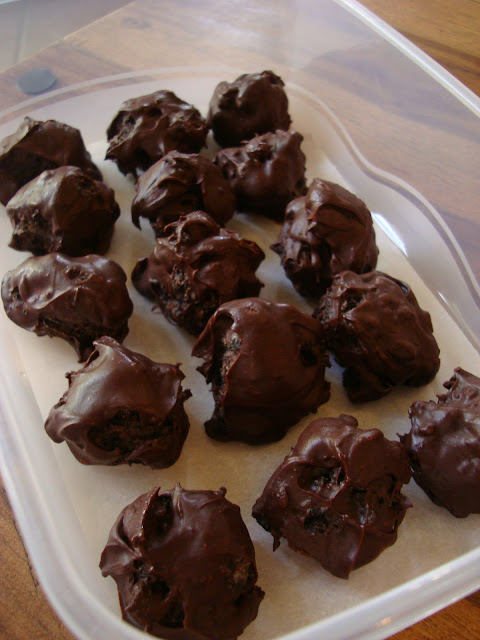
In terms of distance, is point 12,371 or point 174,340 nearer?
point 12,371

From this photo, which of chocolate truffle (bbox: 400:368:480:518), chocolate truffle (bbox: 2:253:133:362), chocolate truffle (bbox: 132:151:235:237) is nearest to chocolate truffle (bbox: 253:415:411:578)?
chocolate truffle (bbox: 400:368:480:518)

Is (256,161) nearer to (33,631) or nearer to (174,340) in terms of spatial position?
(174,340)

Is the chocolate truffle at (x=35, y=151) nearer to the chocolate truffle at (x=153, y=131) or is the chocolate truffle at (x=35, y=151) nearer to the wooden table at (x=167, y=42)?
the chocolate truffle at (x=153, y=131)

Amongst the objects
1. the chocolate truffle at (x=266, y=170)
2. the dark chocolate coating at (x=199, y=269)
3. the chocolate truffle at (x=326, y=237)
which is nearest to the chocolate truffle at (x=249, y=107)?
the chocolate truffle at (x=266, y=170)

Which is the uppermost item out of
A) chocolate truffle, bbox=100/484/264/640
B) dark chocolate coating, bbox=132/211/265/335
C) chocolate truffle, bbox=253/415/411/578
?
dark chocolate coating, bbox=132/211/265/335

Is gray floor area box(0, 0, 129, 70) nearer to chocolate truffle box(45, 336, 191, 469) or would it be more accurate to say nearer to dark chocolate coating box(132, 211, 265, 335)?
dark chocolate coating box(132, 211, 265, 335)

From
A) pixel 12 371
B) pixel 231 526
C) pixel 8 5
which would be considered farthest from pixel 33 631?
pixel 8 5
